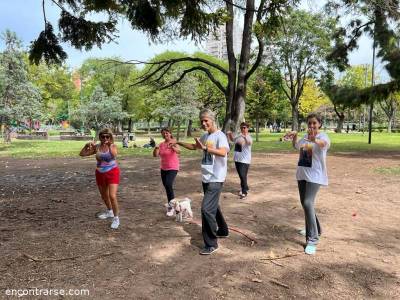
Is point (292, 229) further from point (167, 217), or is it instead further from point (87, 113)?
point (87, 113)

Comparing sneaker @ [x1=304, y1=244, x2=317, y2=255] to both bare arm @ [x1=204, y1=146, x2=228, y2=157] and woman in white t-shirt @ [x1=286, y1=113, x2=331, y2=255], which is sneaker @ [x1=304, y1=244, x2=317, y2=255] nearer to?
woman in white t-shirt @ [x1=286, y1=113, x2=331, y2=255]

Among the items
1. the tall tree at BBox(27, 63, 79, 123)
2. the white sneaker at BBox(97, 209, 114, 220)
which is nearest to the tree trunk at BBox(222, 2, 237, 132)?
the white sneaker at BBox(97, 209, 114, 220)

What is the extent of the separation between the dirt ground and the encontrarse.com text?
0.23 feet

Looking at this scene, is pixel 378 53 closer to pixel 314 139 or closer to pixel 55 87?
pixel 314 139

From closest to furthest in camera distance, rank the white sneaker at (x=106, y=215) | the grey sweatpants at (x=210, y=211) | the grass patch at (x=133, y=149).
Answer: the grey sweatpants at (x=210, y=211), the white sneaker at (x=106, y=215), the grass patch at (x=133, y=149)

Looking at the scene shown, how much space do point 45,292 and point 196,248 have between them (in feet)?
5.91

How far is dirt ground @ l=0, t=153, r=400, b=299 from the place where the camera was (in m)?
3.77

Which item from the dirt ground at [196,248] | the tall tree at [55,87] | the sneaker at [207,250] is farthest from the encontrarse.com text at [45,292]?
the tall tree at [55,87]

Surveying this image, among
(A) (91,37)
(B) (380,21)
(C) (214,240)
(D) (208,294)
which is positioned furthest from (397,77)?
(D) (208,294)

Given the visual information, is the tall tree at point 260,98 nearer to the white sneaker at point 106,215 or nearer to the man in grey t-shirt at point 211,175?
the white sneaker at point 106,215

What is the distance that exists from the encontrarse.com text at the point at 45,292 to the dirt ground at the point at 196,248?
7 centimetres

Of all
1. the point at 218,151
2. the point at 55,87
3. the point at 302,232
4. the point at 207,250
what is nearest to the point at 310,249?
the point at 302,232

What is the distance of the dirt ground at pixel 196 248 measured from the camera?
377 cm

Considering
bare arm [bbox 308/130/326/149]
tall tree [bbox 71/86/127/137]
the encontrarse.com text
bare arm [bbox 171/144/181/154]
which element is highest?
tall tree [bbox 71/86/127/137]
